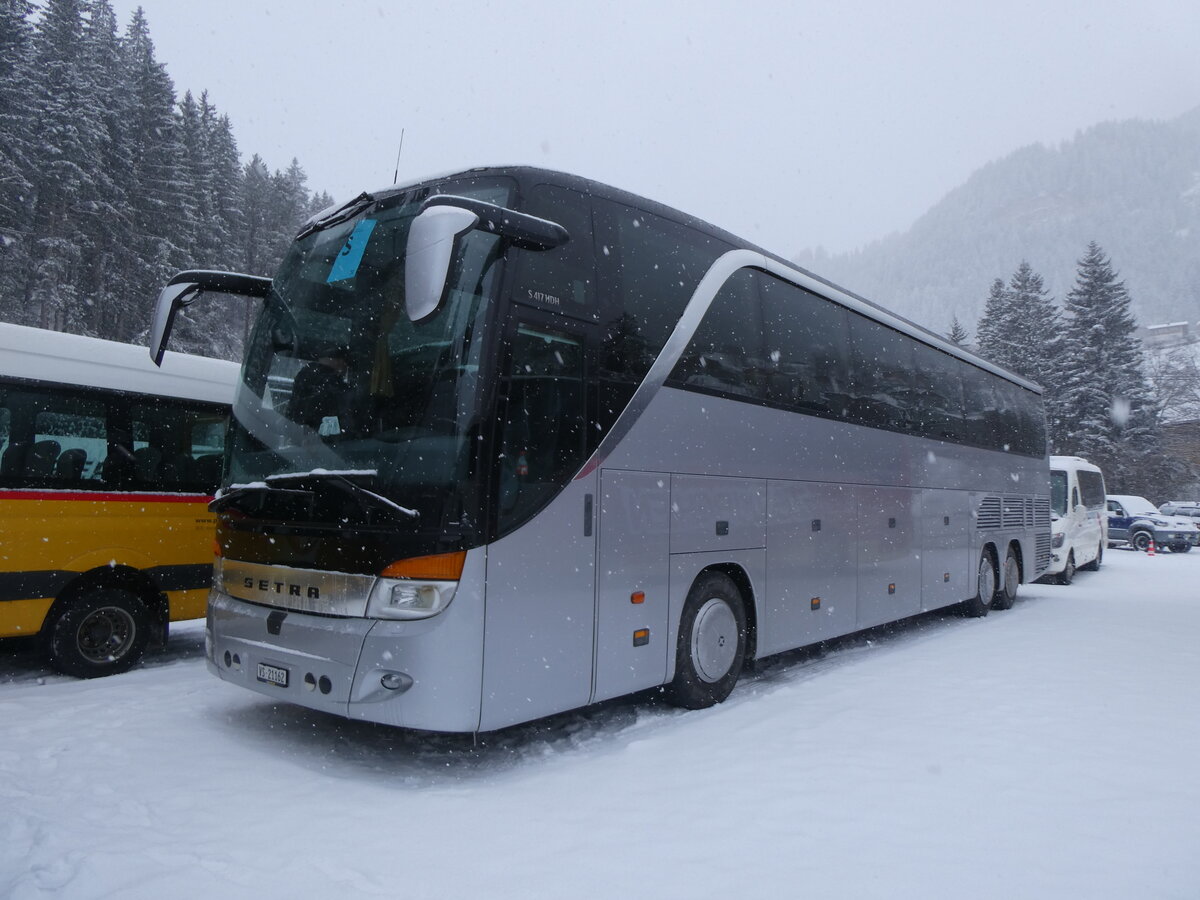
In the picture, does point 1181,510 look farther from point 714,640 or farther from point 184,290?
point 184,290

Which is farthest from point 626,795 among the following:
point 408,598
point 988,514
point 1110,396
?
point 1110,396

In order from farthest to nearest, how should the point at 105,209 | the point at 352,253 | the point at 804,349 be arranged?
the point at 105,209, the point at 804,349, the point at 352,253

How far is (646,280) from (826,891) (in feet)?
13.3

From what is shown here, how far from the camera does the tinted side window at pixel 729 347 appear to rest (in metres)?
6.57

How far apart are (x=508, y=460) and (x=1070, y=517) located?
58.8ft

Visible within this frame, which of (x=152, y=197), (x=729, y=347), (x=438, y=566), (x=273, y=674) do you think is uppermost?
(x=152, y=197)

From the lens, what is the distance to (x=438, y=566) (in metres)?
4.66

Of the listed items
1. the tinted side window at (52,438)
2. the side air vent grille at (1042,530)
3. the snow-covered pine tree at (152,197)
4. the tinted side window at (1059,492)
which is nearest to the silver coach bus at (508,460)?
the tinted side window at (52,438)

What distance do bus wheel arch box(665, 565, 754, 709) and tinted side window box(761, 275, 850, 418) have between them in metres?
1.76

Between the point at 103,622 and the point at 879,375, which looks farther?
the point at 879,375

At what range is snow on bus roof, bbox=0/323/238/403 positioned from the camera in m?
7.04

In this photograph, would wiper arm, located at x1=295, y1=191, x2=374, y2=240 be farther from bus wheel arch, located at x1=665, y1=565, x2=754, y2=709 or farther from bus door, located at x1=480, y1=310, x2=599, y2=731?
bus wheel arch, located at x1=665, y1=565, x2=754, y2=709

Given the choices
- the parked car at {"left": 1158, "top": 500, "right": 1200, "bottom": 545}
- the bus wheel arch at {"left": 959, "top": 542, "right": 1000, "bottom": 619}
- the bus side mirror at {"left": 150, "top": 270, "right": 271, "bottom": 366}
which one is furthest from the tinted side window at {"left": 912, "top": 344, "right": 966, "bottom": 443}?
the parked car at {"left": 1158, "top": 500, "right": 1200, "bottom": 545}

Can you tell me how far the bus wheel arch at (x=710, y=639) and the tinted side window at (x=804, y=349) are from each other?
69.2 inches
